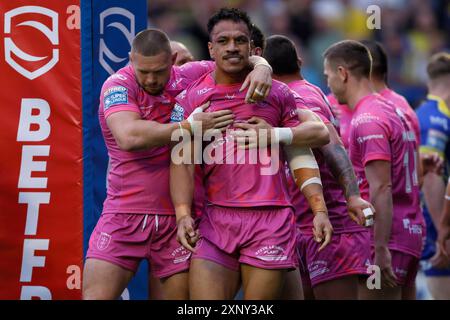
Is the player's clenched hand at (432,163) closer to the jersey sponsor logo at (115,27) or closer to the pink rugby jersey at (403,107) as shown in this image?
the pink rugby jersey at (403,107)

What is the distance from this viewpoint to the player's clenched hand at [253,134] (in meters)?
6.49

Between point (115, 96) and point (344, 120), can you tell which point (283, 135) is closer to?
point (115, 96)

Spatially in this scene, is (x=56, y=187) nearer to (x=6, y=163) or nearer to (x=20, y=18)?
(x=6, y=163)

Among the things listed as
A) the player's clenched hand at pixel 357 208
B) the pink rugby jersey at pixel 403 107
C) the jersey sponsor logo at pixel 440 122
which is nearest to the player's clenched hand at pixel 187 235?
the player's clenched hand at pixel 357 208

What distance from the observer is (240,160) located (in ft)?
21.4

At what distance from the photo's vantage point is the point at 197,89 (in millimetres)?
6762

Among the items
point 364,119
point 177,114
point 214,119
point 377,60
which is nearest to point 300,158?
point 214,119

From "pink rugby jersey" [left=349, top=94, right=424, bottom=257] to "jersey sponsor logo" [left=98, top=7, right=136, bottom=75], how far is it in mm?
2010

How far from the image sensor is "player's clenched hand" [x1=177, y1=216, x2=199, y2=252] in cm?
637

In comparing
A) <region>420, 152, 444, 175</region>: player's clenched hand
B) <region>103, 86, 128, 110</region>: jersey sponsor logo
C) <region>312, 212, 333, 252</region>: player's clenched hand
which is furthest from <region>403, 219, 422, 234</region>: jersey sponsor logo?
<region>103, 86, 128, 110</region>: jersey sponsor logo

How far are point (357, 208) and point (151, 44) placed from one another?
1708 mm

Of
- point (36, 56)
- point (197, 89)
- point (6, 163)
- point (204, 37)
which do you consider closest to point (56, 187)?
point (6, 163)

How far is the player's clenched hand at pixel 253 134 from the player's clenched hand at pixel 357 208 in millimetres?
793

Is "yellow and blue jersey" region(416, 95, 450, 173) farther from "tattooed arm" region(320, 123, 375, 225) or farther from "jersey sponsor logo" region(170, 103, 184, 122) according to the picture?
"jersey sponsor logo" region(170, 103, 184, 122)
